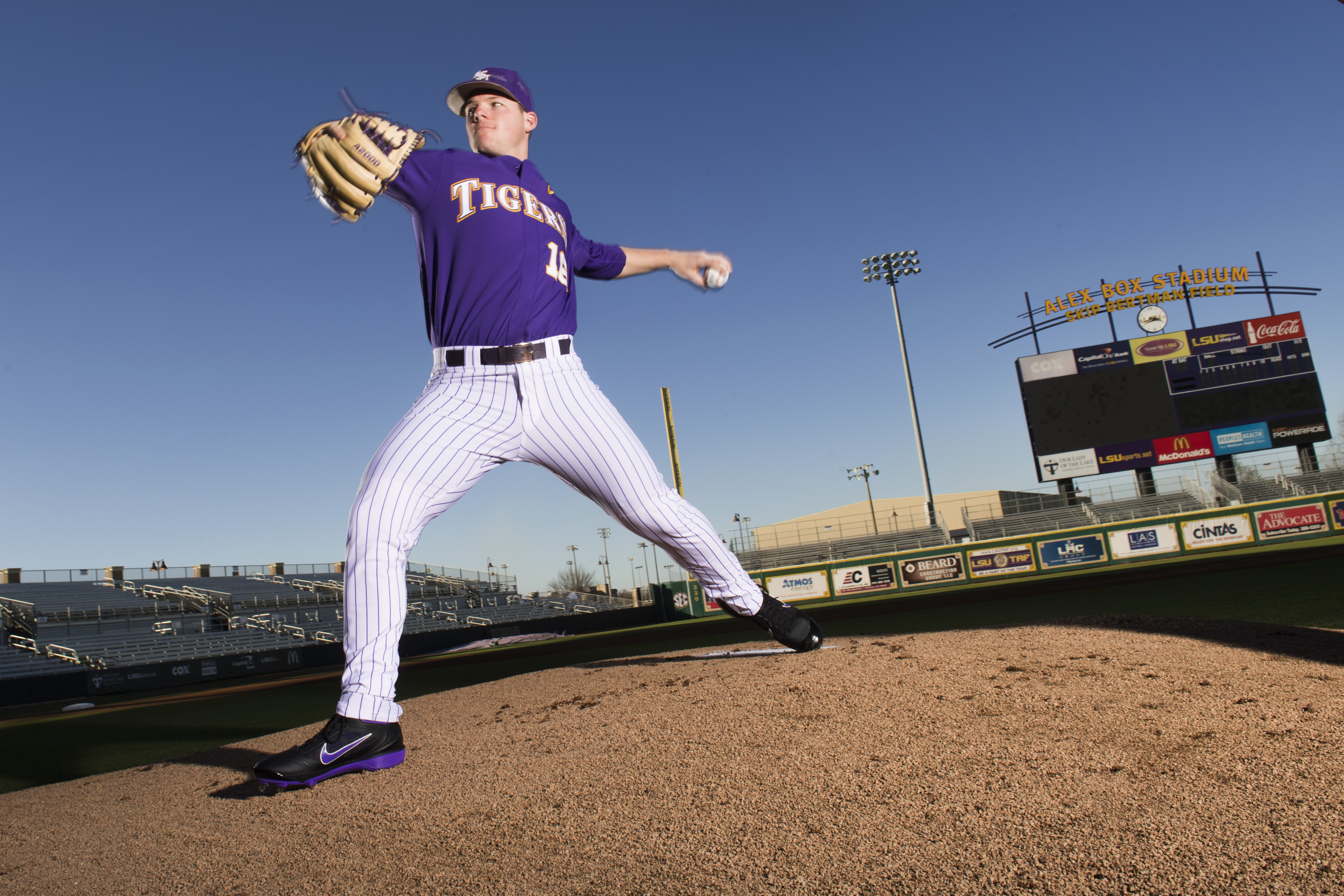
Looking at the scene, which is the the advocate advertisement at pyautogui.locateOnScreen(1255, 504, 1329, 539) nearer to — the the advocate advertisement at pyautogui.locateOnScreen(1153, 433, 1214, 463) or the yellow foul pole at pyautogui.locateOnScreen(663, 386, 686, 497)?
the the advocate advertisement at pyautogui.locateOnScreen(1153, 433, 1214, 463)

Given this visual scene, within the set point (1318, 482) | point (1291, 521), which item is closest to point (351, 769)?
point (1291, 521)

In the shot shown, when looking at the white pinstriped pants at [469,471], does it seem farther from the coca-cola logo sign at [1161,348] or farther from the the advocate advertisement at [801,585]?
the coca-cola logo sign at [1161,348]

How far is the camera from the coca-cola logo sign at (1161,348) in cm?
2181

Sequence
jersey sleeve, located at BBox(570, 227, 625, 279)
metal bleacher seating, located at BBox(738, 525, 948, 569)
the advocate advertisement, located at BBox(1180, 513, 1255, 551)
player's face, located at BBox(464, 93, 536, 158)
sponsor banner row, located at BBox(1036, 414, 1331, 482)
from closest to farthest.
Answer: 1. player's face, located at BBox(464, 93, 536, 158)
2. jersey sleeve, located at BBox(570, 227, 625, 279)
3. the advocate advertisement, located at BBox(1180, 513, 1255, 551)
4. sponsor banner row, located at BBox(1036, 414, 1331, 482)
5. metal bleacher seating, located at BBox(738, 525, 948, 569)

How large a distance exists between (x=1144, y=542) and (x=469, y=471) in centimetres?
2059

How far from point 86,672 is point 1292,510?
2684cm

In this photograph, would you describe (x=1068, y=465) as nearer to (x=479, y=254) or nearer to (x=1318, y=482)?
(x=1318, y=482)

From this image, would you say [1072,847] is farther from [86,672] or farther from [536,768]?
[86,672]

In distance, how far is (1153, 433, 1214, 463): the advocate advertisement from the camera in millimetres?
21328

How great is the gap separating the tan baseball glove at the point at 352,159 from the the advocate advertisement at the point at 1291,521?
73.8ft

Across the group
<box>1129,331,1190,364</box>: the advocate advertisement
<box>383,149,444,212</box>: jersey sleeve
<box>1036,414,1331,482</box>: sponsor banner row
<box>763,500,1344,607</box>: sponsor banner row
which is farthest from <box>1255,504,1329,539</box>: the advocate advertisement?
<box>383,149,444,212</box>: jersey sleeve

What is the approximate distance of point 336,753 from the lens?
6.11ft

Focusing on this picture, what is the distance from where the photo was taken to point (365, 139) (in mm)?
2102

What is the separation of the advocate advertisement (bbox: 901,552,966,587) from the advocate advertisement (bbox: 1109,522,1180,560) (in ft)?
11.7
